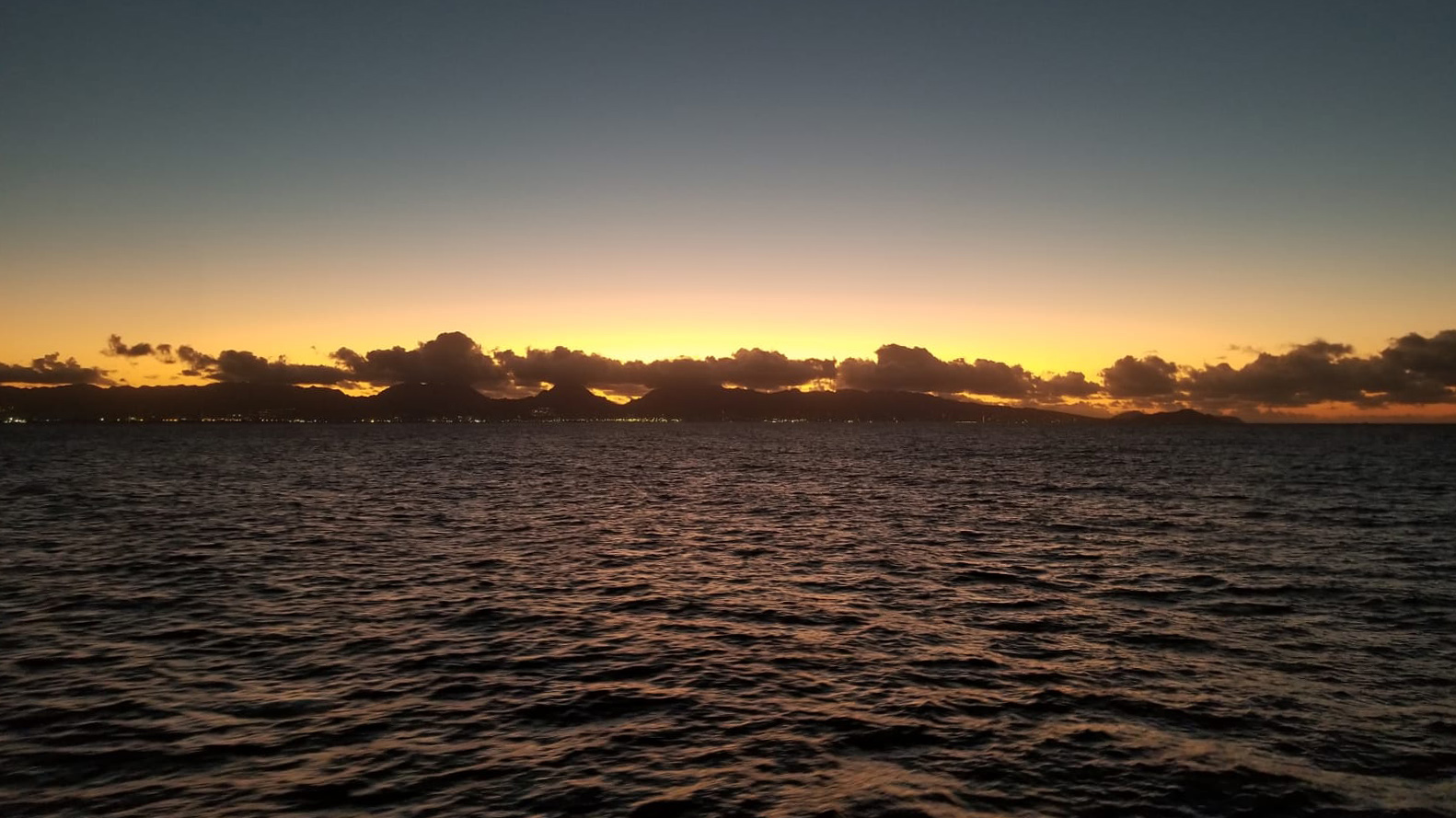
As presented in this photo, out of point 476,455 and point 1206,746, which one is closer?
point 1206,746

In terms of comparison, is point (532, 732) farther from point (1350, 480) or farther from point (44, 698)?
point (1350, 480)

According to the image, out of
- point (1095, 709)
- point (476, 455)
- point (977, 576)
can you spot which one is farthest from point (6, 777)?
point (476, 455)

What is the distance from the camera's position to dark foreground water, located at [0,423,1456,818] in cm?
1587

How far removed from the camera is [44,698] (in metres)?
20.2

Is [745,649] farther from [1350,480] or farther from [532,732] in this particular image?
[1350,480]

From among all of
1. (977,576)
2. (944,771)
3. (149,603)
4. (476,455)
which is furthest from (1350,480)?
(476,455)

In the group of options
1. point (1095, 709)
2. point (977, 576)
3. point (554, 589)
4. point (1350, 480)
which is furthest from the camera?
point (1350, 480)

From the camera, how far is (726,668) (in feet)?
76.4

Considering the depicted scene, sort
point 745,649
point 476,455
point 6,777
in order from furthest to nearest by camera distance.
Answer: point 476,455 → point 745,649 → point 6,777

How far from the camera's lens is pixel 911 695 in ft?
68.5

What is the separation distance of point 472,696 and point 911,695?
1100 centimetres

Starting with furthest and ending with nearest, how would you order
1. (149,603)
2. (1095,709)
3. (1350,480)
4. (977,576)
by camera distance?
(1350,480) → (977,576) → (149,603) → (1095,709)

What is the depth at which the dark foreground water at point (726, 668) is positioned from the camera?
52.1ft

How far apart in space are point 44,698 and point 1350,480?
10993cm
